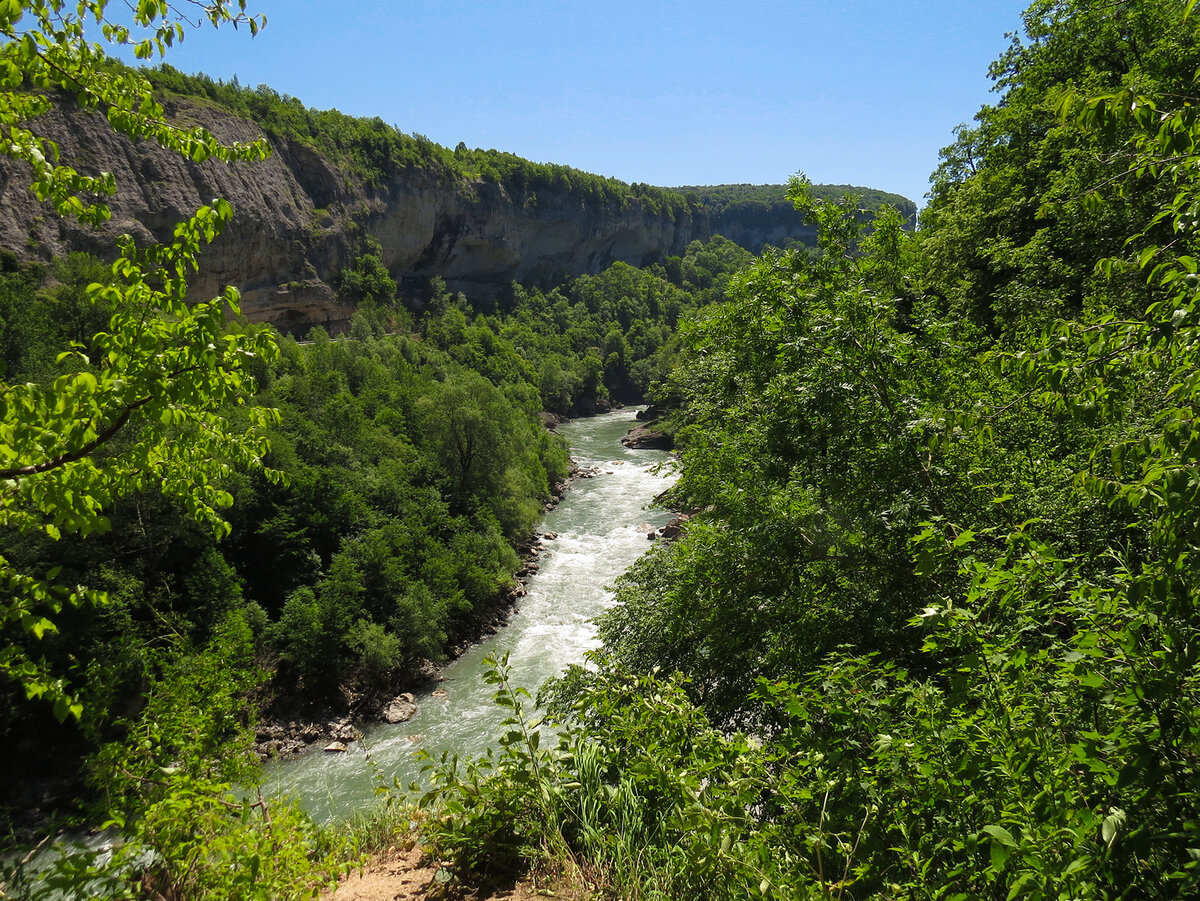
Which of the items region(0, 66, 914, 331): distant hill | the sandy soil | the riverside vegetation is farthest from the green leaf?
region(0, 66, 914, 331): distant hill

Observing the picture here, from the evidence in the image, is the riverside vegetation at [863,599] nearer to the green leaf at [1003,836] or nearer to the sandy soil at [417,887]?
the green leaf at [1003,836]

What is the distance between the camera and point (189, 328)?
8.64 ft

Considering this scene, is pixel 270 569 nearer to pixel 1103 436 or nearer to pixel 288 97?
pixel 1103 436

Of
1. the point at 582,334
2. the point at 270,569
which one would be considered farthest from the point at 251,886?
the point at 582,334

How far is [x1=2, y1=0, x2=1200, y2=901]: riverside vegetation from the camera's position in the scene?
7.10 feet

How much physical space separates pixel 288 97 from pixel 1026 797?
67.7 meters

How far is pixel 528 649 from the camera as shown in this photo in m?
17.8

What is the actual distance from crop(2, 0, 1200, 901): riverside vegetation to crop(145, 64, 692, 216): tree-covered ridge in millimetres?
40895

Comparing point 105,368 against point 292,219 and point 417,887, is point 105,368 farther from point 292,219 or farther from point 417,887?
point 292,219

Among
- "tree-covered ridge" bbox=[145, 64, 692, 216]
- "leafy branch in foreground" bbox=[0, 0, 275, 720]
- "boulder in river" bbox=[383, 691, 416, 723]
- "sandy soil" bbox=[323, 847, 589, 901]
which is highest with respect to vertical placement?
"tree-covered ridge" bbox=[145, 64, 692, 216]

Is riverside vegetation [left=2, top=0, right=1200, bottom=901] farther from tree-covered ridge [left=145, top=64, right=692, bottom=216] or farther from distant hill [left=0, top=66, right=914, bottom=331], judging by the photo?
tree-covered ridge [left=145, top=64, right=692, bottom=216]

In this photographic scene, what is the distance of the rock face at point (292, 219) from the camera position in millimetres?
28672

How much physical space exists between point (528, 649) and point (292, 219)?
39265mm

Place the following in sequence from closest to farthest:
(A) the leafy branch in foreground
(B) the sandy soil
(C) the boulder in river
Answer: (A) the leafy branch in foreground, (B) the sandy soil, (C) the boulder in river
